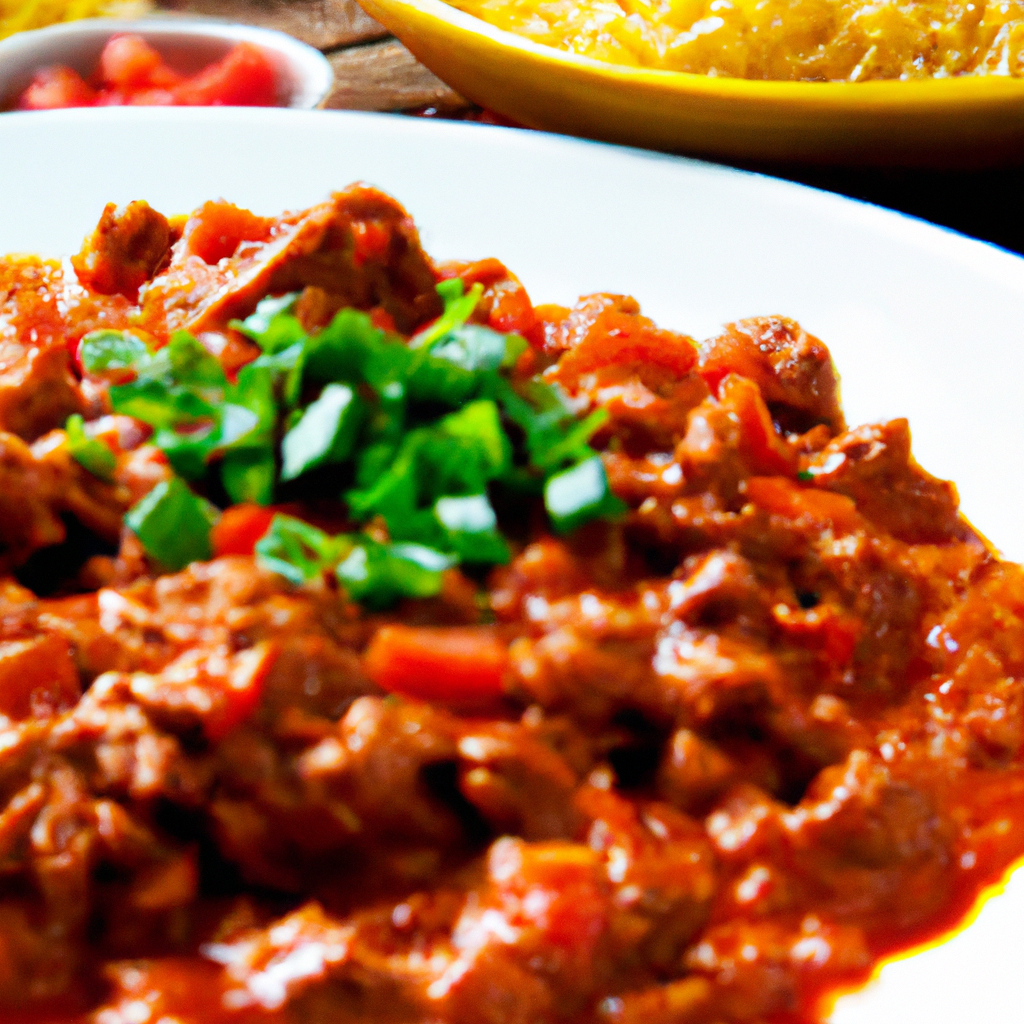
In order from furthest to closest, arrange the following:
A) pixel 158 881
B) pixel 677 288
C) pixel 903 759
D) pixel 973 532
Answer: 1. pixel 677 288
2. pixel 973 532
3. pixel 903 759
4. pixel 158 881

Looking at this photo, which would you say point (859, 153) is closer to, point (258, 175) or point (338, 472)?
point (258, 175)

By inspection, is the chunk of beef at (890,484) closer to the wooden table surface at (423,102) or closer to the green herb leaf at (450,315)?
the green herb leaf at (450,315)

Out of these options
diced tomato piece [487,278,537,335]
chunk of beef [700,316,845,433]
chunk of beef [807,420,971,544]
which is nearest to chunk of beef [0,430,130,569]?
diced tomato piece [487,278,537,335]

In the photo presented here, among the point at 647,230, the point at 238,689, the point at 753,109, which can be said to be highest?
the point at 753,109

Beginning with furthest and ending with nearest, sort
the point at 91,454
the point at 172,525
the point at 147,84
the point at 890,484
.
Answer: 1. the point at 147,84
2. the point at 890,484
3. the point at 91,454
4. the point at 172,525

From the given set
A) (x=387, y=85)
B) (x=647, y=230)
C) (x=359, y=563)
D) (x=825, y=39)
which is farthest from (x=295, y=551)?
(x=387, y=85)

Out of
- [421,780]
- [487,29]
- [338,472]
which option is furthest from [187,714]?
[487,29]

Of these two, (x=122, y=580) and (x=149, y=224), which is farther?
(x=149, y=224)

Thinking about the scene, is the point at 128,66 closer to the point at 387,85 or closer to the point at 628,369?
the point at 387,85
